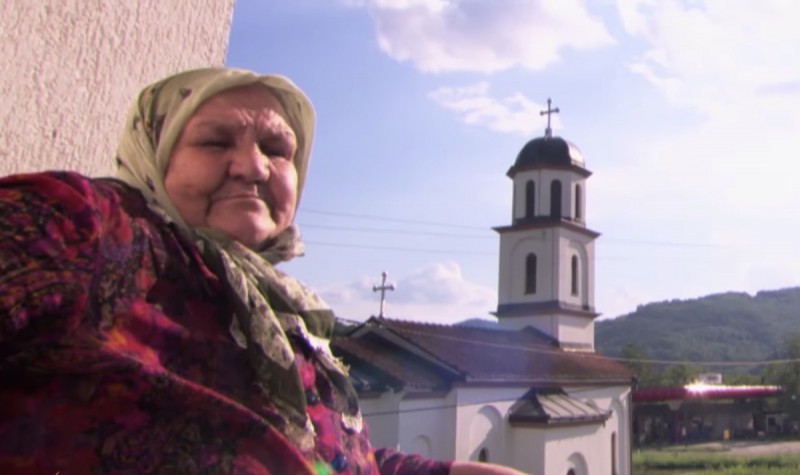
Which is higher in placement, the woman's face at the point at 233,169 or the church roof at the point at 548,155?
the church roof at the point at 548,155

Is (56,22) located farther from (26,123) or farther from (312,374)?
(312,374)

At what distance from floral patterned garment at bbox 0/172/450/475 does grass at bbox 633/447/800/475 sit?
25.5m

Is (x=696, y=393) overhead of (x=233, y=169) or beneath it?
overhead

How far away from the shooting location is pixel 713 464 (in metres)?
26.4

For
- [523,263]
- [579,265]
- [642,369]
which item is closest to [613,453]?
[579,265]

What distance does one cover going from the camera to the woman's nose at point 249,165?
0.89 meters

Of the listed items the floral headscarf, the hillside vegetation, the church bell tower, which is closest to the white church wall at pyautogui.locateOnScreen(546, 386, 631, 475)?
the church bell tower

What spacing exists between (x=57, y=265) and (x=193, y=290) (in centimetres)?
16

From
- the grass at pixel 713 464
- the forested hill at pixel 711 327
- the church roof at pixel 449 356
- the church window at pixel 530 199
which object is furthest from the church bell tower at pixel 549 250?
the forested hill at pixel 711 327

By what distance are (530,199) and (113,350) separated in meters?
21.2

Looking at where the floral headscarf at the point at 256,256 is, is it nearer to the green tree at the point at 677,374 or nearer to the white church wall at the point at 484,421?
the white church wall at the point at 484,421

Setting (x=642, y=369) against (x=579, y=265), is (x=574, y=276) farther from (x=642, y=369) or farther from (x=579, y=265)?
(x=642, y=369)

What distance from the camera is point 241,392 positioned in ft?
2.56

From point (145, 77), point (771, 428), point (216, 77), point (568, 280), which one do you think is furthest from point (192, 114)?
point (771, 428)
